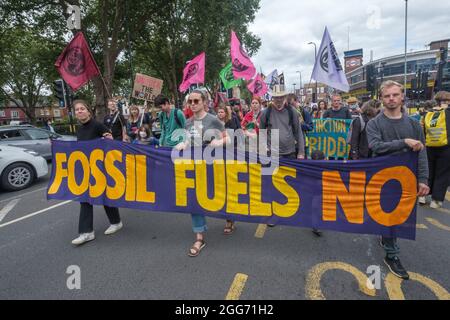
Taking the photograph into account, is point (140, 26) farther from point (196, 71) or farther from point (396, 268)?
point (396, 268)

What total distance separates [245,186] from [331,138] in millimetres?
4749

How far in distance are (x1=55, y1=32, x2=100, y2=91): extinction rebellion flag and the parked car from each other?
413cm

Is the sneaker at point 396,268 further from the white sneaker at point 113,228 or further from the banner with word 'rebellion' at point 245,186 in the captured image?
the white sneaker at point 113,228

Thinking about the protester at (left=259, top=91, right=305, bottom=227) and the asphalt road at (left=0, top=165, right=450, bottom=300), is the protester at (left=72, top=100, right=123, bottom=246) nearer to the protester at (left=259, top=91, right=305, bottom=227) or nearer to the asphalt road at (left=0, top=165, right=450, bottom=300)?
the asphalt road at (left=0, top=165, right=450, bottom=300)

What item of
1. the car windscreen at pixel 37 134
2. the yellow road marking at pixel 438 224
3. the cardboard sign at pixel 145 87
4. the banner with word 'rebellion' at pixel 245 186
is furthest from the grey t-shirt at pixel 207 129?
the car windscreen at pixel 37 134

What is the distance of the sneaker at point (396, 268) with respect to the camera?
2670 mm

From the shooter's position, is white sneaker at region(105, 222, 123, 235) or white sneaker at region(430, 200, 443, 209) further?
white sneaker at region(430, 200, 443, 209)

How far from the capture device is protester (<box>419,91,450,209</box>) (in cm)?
452

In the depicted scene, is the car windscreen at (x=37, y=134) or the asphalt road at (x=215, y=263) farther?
the car windscreen at (x=37, y=134)

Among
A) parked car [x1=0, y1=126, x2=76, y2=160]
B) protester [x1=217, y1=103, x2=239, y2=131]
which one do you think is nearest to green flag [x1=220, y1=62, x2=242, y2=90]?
protester [x1=217, y1=103, x2=239, y2=131]

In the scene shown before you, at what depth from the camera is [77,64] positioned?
214 inches

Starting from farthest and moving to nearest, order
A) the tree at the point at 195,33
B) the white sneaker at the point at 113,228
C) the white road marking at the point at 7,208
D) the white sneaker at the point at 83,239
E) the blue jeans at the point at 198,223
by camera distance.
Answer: the tree at the point at 195,33, the white road marking at the point at 7,208, the white sneaker at the point at 113,228, the white sneaker at the point at 83,239, the blue jeans at the point at 198,223
